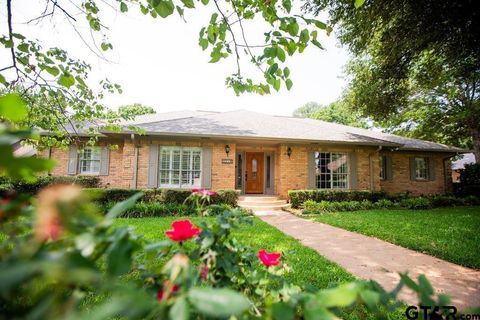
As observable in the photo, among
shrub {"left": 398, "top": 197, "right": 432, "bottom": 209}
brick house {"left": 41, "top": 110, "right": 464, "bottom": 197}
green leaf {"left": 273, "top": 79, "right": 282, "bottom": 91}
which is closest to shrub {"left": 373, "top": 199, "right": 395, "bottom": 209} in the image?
shrub {"left": 398, "top": 197, "right": 432, "bottom": 209}

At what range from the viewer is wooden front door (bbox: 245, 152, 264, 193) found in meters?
13.6

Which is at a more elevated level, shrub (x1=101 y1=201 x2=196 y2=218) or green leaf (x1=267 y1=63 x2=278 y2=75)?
green leaf (x1=267 y1=63 x2=278 y2=75)

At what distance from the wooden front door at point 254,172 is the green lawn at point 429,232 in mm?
5410

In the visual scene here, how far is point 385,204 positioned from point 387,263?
25.5 ft

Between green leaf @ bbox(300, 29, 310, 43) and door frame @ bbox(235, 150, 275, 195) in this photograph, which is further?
door frame @ bbox(235, 150, 275, 195)

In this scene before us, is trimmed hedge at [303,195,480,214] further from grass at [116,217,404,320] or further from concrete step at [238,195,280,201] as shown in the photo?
grass at [116,217,404,320]

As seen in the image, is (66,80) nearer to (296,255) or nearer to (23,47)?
(23,47)

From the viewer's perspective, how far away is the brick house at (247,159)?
10.6 m

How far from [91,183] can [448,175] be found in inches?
782

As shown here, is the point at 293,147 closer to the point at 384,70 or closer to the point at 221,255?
the point at 384,70

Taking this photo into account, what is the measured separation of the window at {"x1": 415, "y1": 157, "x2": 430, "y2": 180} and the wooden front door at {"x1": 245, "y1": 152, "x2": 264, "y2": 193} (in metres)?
9.31

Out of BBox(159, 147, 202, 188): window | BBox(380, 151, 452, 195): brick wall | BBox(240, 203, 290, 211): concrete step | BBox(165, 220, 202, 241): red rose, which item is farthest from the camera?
BBox(380, 151, 452, 195): brick wall

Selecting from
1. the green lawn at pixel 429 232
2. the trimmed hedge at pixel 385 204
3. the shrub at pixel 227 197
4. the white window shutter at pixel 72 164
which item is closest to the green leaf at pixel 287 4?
the green lawn at pixel 429 232

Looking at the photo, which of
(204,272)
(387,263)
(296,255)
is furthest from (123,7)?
(387,263)
